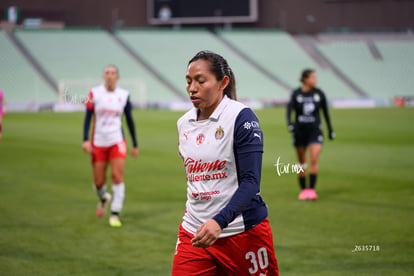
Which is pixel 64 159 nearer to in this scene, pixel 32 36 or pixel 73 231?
pixel 73 231

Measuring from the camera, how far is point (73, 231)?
984cm

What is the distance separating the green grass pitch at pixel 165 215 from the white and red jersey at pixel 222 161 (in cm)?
343

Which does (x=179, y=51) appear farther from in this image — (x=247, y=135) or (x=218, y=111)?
(x=247, y=135)

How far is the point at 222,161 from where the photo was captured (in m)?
4.17

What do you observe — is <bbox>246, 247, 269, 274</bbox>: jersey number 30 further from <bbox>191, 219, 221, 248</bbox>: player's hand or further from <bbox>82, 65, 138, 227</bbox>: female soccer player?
<bbox>82, 65, 138, 227</bbox>: female soccer player

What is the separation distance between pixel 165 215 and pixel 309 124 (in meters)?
3.49

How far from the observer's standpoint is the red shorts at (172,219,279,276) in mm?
4242

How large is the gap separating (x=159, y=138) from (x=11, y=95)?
87.0ft

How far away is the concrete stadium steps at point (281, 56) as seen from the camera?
57.4 meters

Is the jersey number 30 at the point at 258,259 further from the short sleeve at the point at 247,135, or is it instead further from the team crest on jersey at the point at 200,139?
the team crest on jersey at the point at 200,139

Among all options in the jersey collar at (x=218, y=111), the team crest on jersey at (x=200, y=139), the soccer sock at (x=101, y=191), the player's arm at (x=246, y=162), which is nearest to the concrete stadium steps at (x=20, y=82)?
the soccer sock at (x=101, y=191)

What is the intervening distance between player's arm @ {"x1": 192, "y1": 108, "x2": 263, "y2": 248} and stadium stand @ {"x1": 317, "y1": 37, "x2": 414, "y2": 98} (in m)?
54.7

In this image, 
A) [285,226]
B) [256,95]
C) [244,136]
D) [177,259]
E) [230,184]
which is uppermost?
[244,136]

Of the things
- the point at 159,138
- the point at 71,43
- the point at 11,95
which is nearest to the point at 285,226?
the point at 159,138
